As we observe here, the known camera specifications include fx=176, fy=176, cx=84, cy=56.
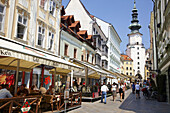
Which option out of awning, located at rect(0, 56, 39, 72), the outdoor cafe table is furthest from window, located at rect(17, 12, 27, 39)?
the outdoor cafe table

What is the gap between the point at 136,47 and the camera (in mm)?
110375

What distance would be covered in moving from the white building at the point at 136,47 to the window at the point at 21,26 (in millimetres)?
101717

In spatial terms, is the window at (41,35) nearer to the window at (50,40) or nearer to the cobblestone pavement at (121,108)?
the window at (50,40)

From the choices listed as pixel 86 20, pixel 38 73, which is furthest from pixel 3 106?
pixel 86 20

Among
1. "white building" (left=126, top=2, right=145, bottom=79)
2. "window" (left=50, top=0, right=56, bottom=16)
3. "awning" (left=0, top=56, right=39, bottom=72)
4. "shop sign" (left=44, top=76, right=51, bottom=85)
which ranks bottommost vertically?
"shop sign" (left=44, top=76, right=51, bottom=85)

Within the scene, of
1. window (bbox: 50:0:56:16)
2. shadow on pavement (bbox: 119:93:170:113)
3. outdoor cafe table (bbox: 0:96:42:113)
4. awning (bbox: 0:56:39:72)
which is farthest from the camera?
window (bbox: 50:0:56:16)

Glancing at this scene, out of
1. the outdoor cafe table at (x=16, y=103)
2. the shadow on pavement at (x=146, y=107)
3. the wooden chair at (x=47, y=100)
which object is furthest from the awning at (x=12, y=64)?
the shadow on pavement at (x=146, y=107)

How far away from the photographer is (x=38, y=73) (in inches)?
662

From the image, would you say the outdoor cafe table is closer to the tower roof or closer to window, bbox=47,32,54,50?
window, bbox=47,32,54,50

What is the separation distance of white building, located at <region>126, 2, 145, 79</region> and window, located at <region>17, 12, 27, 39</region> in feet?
334

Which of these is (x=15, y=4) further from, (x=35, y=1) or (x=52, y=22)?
(x=52, y=22)

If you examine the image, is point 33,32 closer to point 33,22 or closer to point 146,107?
point 33,22

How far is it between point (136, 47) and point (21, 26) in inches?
4060

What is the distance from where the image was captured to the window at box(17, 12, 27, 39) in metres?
14.1
